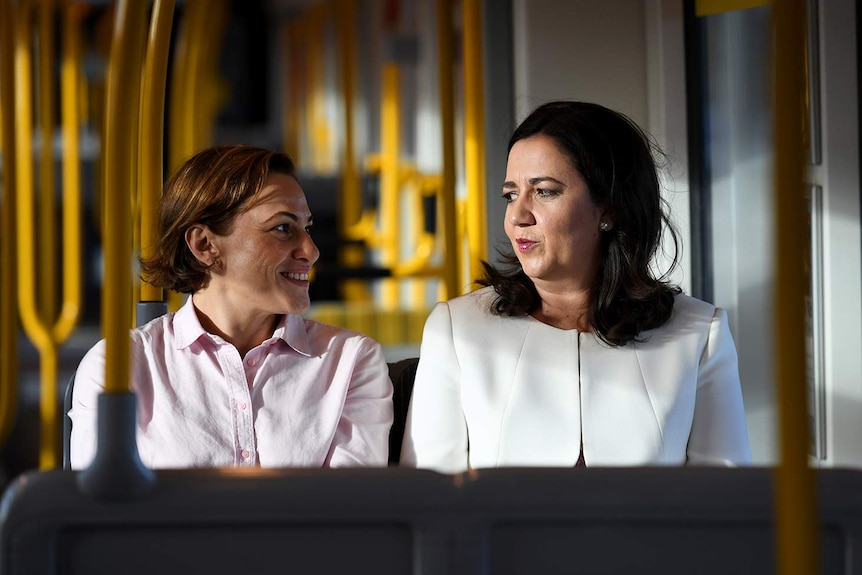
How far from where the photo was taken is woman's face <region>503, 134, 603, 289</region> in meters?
2.10

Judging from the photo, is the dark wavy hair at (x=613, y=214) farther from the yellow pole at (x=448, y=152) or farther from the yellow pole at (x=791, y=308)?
the yellow pole at (x=791, y=308)

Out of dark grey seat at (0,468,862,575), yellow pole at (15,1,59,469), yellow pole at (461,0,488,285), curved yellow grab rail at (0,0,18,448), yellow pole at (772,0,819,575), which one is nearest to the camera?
yellow pole at (772,0,819,575)

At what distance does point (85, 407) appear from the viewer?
196 cm

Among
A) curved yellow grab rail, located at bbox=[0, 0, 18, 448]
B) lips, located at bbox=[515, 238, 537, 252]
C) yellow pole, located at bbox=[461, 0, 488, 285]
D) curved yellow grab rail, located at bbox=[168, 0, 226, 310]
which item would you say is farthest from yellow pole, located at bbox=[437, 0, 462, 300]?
curved yellow grab rail, located at bbox=[168, 0, 226, 310]

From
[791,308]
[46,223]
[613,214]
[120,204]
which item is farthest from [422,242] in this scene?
[791,308]

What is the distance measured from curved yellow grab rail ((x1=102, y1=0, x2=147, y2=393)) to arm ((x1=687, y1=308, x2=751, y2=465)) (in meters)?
1.21

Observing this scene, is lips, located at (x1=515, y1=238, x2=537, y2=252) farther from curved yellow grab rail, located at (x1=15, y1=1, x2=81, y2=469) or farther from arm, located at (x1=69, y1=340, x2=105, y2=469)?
curved yellow grab rail, located at (x1=15, y1=1, x2=81, y2=469)

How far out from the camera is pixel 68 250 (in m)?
5.21

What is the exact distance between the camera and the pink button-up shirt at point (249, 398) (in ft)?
6.52

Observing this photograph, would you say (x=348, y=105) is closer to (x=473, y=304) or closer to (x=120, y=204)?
(x=473, y=304)

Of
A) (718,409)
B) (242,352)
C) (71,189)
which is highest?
(71,189)

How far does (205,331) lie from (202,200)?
0.83ft

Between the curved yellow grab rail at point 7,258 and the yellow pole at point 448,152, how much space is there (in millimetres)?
1731

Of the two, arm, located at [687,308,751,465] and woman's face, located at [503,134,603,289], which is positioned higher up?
woman's face, located at [503,134,603,289]
